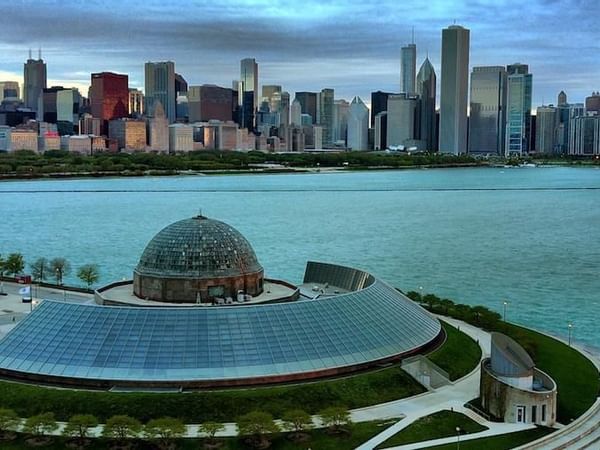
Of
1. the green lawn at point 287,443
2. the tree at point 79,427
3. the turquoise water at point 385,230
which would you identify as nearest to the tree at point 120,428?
the green lawn at point 287,443

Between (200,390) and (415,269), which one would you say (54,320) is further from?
(415,269)

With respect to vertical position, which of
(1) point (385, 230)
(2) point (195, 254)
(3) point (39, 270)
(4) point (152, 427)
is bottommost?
(1) point (385, 230)

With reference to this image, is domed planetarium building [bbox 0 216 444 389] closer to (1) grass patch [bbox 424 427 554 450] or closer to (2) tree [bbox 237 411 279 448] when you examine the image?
(2) tree [bbox 237 411 279 448]

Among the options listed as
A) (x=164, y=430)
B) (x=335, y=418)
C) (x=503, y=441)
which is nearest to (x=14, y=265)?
(x=164, y=430)

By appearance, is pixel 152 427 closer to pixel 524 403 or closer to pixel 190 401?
pixel 190 401

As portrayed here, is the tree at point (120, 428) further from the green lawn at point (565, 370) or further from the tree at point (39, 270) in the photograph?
the tree at point (39, 270)

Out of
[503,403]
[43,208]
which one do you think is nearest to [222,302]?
[503,403]
